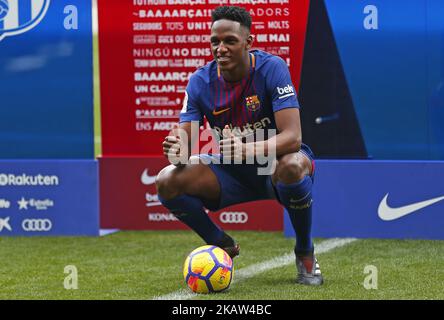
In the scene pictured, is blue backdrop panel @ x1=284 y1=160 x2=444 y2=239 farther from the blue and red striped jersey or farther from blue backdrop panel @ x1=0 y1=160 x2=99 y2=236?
the blue and red striped jersey

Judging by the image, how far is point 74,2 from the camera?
25.7ft

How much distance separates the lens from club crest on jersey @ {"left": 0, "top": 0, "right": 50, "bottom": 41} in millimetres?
7836

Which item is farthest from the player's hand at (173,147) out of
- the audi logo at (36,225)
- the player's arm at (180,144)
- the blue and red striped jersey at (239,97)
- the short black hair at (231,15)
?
the audi logo at (36,225)

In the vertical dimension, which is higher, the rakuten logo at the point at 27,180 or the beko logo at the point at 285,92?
the beko logo at the point at 285,92

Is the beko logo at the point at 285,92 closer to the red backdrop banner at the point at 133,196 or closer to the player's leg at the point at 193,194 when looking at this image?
the player's leg at the point at 193,194

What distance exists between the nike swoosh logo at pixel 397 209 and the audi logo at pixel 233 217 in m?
1.22

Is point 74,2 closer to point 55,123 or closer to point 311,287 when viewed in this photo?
point 55,123

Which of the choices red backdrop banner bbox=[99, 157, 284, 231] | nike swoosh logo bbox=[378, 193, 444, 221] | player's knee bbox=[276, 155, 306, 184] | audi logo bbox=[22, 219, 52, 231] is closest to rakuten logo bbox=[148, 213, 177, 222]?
red backdrop banner bbox=[99, 157, 284, 231]

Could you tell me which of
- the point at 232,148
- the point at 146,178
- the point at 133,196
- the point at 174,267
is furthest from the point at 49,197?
the point at 232,148

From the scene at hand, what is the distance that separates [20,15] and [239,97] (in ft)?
10.0

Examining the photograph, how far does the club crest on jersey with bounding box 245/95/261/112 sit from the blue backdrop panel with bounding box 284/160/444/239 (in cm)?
191

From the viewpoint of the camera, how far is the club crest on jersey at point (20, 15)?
25.7ft

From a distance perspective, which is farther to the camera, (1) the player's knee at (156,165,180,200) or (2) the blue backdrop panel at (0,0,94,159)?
(2) the blue backdrop panel at (0,0,94,159)
